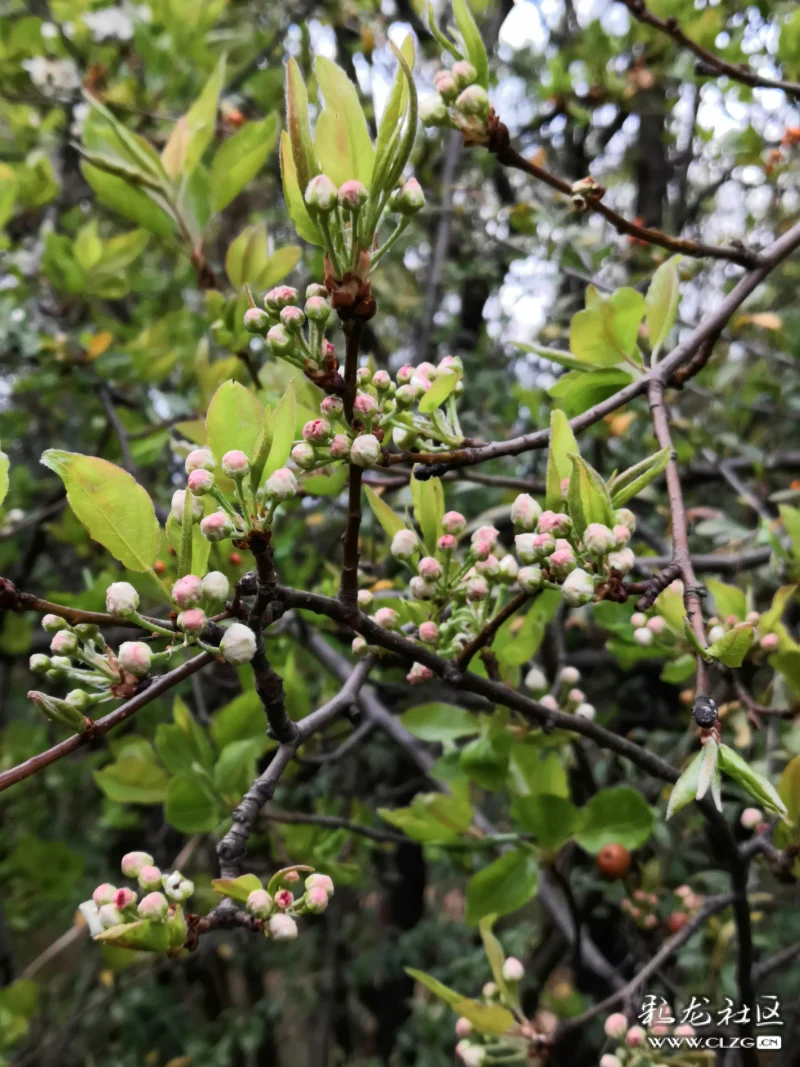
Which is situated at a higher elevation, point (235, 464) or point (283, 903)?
point (235, 464)

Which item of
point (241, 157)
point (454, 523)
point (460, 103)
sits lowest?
point (454, 523)

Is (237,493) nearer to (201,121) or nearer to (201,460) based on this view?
(201,460)

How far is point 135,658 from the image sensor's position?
1.60 feet

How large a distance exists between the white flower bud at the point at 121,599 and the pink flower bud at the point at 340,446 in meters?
0.16

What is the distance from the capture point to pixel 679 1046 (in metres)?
0.91

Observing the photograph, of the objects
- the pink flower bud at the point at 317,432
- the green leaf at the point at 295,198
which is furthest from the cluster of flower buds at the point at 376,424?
the green leaf at the point at 295,198

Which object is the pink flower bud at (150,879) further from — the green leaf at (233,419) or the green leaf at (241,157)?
the green leaf at (241,157)

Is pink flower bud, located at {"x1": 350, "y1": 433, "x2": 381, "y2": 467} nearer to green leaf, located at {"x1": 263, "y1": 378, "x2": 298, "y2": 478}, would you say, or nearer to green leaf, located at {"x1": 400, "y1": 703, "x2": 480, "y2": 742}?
green leaf, located at {"x1": 263, "y1": 378, "x2": 298, "y2": 478}

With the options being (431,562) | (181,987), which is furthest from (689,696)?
(181,987)

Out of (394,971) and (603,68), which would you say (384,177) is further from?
(394,971)

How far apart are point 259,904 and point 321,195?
1.36 feet

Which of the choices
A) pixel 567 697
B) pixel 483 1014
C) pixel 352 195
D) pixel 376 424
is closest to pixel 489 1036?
pixel 483 1014

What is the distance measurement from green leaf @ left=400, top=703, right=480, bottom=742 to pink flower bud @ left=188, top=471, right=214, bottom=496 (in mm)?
511

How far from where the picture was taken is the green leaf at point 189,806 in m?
0.92
